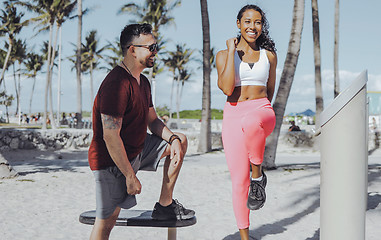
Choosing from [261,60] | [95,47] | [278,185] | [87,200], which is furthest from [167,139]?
[95,47]

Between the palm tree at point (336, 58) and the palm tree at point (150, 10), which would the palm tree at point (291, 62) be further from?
the palm tree at point (150, 10)

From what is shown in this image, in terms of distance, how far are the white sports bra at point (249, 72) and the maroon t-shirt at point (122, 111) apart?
648 mm

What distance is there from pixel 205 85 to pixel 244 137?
43.9 ft

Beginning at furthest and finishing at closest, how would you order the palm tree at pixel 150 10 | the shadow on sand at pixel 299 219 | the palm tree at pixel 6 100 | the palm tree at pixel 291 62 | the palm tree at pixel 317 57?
the palm tree at pixel 6 100 → the palm tree at pixel 150 10 → the palm tree at pixel 317 57 → the palm tree at pixel 291 62 → the shadow on sand at pixel 299 219

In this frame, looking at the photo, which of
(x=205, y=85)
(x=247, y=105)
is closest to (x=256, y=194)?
(x=247, y=105)

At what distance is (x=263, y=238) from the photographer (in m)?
4.88

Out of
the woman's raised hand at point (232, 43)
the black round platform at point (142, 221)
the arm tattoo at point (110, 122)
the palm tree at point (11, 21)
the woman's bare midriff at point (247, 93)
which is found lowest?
the black round platform at point (142, 221)

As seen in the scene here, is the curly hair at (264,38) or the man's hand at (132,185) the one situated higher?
the curly hair at (264,38)

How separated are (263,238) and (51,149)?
14994 mm

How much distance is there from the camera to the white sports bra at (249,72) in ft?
9.57

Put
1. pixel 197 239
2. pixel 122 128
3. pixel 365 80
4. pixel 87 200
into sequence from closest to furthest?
1. pixel 365 80
2. pixel 122 128
3. pixel 197 239
4. pixel 87 200

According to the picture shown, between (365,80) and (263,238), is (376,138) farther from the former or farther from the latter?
(365,80)

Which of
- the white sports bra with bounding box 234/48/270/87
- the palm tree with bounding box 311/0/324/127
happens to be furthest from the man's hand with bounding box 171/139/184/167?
the palm tree with bounding box 311/0/324/127

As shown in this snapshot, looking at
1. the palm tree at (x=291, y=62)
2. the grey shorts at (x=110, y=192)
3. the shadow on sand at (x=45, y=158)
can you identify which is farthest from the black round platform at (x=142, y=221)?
the shadow on sand at (x=45, y=158)
